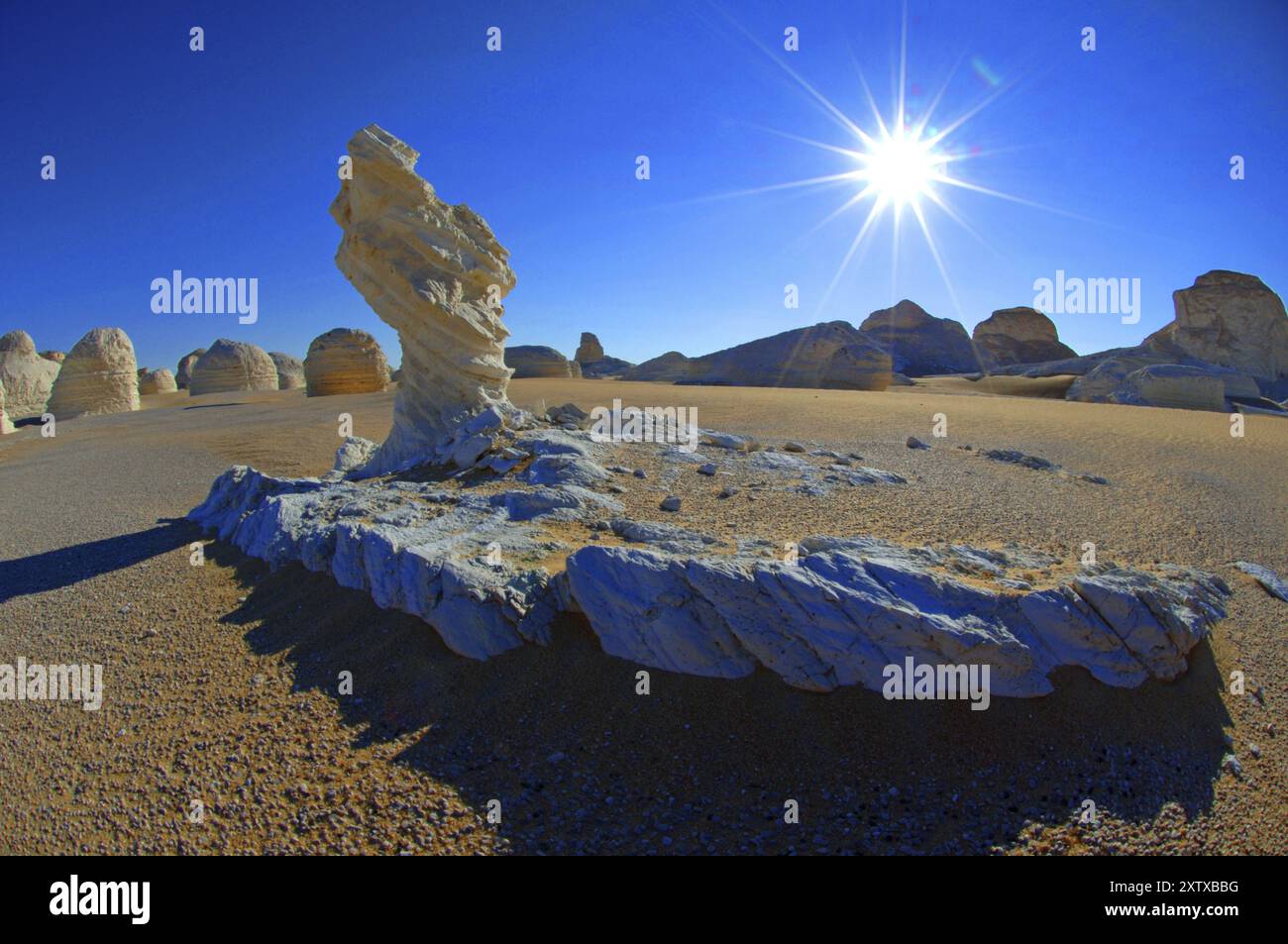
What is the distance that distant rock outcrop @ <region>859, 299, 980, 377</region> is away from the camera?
49.7m

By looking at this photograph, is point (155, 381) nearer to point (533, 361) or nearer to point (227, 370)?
point (227, 370)

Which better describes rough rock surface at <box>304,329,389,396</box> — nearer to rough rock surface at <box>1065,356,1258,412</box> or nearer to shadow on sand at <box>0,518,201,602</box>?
shadow on sand at <box>0,518,201,602</box>

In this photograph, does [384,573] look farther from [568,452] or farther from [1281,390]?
[1281,390]

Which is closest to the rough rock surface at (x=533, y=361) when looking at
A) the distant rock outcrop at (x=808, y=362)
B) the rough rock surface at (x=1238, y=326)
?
the distant rock outcrop at (x=808, y=362)

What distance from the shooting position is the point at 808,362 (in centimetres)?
3059

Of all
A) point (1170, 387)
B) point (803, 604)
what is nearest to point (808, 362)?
point (1170, 387)

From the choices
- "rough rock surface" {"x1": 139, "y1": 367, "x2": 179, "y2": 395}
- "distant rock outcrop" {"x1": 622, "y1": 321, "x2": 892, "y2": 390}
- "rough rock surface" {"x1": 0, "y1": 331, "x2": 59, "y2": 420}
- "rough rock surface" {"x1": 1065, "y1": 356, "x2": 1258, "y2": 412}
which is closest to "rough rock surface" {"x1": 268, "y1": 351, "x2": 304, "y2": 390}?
"rough rock surface" {"x1": 139, "y1": 367, "x2": 179, "y2": 395}

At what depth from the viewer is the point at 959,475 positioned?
338 inches

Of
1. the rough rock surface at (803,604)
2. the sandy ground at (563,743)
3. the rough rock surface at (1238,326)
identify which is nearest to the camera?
the sandy ground at (563,743)

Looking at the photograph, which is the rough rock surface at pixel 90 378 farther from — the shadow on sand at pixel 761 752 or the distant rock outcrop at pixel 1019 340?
the distant rock outcrop at pixel 1019 340

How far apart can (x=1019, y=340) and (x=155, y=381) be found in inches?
2531

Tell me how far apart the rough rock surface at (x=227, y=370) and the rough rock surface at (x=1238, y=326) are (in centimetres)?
4994

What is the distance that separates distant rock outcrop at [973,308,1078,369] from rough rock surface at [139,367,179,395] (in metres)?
59.7

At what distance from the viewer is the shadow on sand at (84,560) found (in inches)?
259
